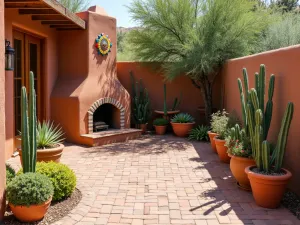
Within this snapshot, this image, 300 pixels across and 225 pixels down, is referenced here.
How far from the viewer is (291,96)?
A: 532 centimetres

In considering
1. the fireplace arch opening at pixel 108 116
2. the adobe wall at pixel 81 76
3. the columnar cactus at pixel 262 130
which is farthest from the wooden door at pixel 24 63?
the columnar cactus at pixel 262 130

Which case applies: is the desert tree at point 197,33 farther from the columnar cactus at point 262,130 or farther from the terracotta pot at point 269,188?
the terracotta pot at point 269,188

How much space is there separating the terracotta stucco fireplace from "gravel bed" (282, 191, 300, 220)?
537cm

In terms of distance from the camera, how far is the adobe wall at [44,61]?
23.4 feet

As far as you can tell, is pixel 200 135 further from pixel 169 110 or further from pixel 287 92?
pixel 287 92

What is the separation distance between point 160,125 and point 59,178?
665 cm

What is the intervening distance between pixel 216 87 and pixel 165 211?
7.64 metres

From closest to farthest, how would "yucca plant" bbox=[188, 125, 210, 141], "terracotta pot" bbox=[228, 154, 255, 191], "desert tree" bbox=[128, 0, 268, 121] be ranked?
"terracotta pot" bbox=[228, 154, 255, 191]
"desert tree" bbox=[128, 0, 268, 121]
"yucca plant" bbox=[188, 125, 210, 141]

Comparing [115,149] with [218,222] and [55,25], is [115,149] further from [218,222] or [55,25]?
[218,222]

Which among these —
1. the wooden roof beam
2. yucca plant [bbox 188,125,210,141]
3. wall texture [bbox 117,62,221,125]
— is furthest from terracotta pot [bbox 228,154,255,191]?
wall texture [bbox 117,62,221,125]

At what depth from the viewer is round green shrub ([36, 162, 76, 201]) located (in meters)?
4.73

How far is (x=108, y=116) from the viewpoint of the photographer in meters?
11.0

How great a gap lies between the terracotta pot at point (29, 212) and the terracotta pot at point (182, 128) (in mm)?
6968

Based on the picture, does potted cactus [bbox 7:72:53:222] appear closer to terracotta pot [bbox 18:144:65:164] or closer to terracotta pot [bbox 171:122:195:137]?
terracotta pot [bbox 18:144:65:164]
